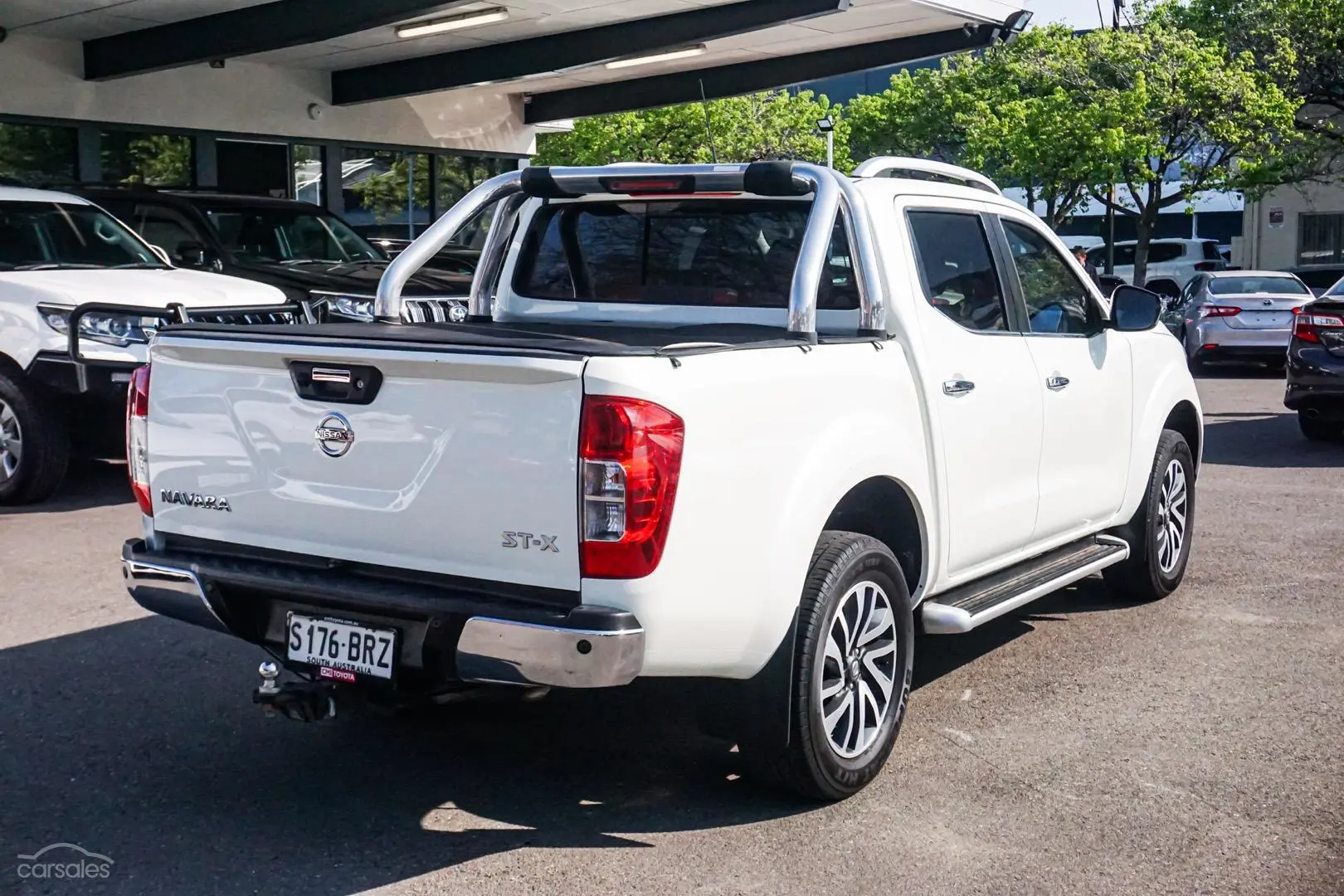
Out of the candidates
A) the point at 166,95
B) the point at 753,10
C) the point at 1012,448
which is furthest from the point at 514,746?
the point at 166,95

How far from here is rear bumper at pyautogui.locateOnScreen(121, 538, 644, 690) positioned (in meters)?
3.81

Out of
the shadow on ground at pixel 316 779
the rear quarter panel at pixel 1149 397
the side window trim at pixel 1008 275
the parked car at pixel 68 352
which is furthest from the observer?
the parked car at pixel 68 352

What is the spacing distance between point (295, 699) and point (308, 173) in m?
17.3

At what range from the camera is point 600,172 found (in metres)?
5.45

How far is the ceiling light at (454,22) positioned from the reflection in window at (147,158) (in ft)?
11.4

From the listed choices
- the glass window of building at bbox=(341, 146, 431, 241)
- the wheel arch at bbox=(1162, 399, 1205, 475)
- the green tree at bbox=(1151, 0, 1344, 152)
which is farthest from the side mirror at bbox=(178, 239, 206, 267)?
the green tree at bbox=(1151, 0, 1344, 152)

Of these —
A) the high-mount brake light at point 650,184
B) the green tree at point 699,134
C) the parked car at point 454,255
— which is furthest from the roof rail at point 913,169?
the green tree at point 699,134

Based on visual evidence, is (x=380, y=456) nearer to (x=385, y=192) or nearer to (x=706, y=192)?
(x=706, y=192)

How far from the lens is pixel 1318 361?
41.0ft

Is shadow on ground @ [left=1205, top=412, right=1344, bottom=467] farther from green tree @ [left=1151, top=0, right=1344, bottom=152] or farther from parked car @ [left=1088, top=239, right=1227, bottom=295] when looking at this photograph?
parked car @ [left=1088, top=239, right=1227, bottom=295]

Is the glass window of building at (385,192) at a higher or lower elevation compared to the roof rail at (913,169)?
higher

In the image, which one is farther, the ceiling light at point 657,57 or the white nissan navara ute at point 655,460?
the ceiling light at point 657,57

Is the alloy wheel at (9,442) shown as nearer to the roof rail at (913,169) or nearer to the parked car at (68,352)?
the parked car at (68,352)

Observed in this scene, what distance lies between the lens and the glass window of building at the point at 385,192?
21.4m
